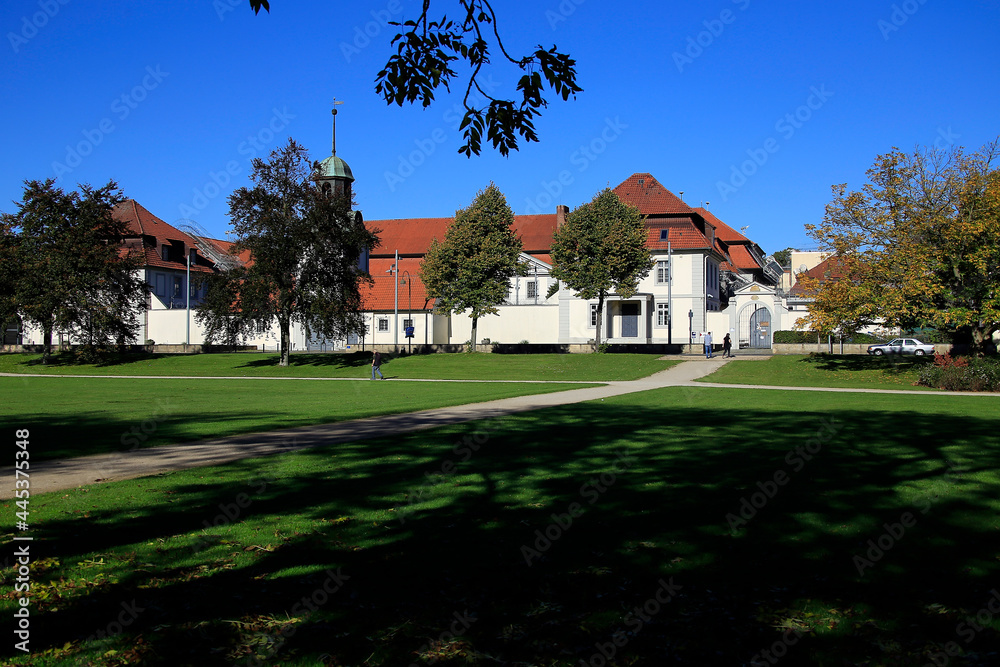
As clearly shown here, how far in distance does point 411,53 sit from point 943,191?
3390 cm

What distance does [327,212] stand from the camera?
43.6 meters

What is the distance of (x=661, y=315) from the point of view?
60.0m

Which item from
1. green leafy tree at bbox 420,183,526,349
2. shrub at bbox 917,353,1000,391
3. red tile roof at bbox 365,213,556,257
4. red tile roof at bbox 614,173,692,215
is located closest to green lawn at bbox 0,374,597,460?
shrub at bbox 917,353,1000,391

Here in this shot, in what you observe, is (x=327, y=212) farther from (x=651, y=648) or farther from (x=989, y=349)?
(x=651, y=648)

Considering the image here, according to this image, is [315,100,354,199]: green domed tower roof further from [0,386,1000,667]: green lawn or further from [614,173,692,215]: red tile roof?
[0,386,1000,667]: green lawn

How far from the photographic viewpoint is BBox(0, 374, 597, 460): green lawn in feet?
41.6

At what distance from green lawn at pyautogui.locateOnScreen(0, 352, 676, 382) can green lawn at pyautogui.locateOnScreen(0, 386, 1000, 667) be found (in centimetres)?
2673

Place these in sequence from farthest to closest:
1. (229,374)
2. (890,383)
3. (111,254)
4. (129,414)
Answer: (111,254), (229,374), (890,383), (129,414)

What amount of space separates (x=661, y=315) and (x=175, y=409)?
46.3m

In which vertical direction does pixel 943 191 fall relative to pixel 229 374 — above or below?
above

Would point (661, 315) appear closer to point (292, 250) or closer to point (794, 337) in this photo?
point (794, 337)

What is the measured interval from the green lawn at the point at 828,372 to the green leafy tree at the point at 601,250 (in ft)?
34.4

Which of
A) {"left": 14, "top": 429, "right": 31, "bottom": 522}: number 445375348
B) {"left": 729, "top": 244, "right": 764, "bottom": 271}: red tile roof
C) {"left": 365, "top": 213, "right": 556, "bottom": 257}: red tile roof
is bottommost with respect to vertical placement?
{"left": 14, "top": 429, "right": 31, "bottom": 522}: number 445375348

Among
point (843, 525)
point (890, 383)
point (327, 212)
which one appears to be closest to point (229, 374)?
point (327, 212)
